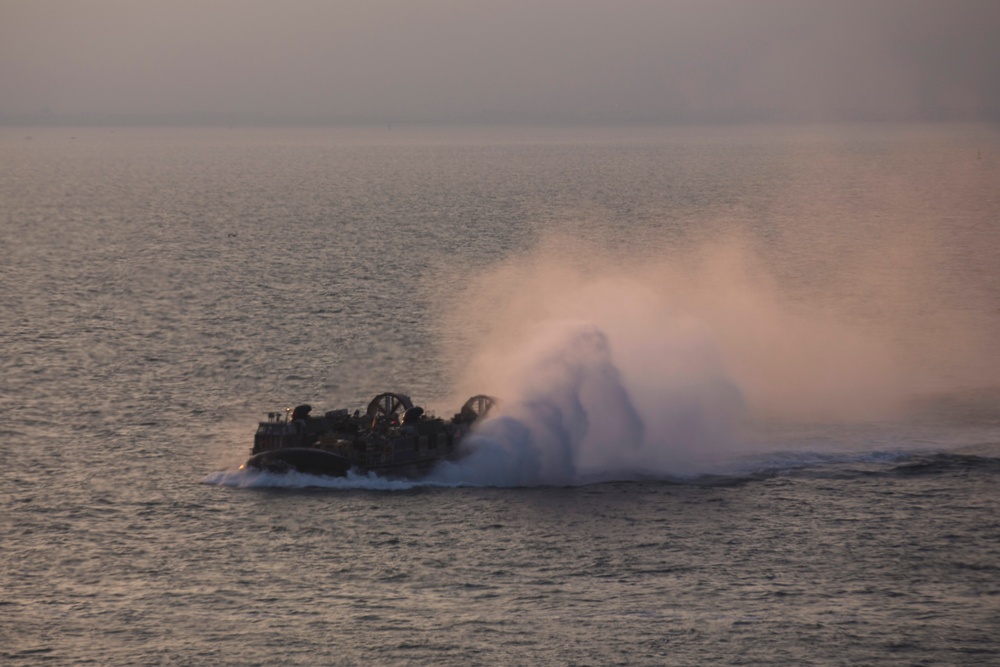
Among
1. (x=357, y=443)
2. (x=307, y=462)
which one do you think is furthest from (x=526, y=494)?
(x=307, y=462)

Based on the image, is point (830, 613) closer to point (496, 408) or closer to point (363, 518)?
point (363, 518)

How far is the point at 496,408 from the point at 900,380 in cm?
3395

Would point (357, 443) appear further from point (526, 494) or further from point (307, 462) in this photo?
point (526, 494)

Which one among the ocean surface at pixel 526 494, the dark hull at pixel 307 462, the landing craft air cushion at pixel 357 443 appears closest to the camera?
the ocean surface at pixel 526 494

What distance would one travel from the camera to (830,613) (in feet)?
195

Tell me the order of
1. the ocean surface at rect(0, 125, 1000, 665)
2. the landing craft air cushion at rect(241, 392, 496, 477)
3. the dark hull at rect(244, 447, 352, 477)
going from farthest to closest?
the landing craft air cushion at rect(241, 392, 496, 477) < the dark hull at rect(244, 447, 352, 477) < the ocean surface at rect(0, 125, 1000, 665)

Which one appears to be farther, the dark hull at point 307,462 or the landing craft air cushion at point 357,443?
the landing craft air cushion at point 357,443

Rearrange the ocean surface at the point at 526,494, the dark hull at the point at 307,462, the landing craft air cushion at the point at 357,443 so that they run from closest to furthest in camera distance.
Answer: the ocean surface at the point at 526,494, the dark hull at the point at 307,462, the landing craft air cushion at the point at 357,443

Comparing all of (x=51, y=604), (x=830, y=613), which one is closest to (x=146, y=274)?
(x=51, y=604)

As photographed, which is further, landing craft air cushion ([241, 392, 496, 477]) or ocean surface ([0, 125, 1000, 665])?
landing craft air cushion ([241, 392, 496, 477])

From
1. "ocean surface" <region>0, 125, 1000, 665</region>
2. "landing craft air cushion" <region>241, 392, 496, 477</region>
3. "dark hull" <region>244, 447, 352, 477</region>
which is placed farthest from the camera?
"landing craft air cushion" <region>241, 392, 496, 477</region>

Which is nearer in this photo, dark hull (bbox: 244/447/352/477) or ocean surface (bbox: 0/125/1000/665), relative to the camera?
ocean surface (bbox: 0/125/1000/665)

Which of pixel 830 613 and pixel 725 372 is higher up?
pixel 725 372

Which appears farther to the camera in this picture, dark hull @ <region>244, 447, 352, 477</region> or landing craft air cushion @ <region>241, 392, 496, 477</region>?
landing craft air cushion @ <region>241, 392, 496, 477</region>
